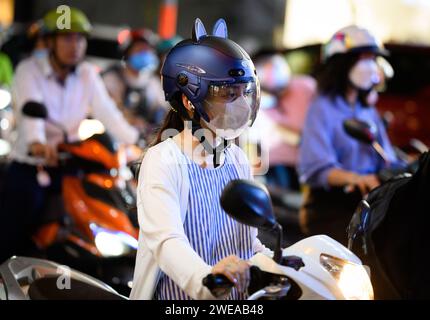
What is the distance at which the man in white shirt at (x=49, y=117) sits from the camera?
6605 mm

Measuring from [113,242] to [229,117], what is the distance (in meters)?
2.48

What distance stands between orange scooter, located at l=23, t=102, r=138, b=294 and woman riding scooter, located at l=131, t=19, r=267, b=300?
2086 mm

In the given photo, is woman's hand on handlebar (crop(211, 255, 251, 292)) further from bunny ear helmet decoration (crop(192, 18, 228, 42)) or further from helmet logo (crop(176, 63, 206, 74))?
bunny ear helmet decoration (crop(192, 18, 228, 42))

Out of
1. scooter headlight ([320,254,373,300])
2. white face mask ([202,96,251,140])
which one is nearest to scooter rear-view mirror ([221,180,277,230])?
scooter headlight ([320,254,373,300])

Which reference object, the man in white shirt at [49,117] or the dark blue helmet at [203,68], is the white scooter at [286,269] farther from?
the man in white shirt at [49,117]

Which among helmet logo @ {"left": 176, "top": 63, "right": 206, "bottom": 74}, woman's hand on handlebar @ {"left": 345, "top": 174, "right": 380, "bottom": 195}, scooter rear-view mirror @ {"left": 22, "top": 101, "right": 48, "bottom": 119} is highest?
helmet logo @ {"left": 176, "top": 63, "right": 206, "bottom": 74}

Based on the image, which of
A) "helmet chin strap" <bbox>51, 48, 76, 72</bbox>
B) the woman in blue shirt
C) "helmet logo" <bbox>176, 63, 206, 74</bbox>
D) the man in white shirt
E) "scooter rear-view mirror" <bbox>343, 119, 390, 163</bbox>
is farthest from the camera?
"helmet chin strap" <bbox>51, 48, 76, 72</bbox>

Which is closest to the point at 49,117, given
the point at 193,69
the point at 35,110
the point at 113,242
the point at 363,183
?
the point at 35,110

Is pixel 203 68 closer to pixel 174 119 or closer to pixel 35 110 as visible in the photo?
pixel 174 119

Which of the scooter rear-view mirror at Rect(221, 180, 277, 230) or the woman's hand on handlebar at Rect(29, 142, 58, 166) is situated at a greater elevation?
the scooter rear-view mirror at Rect(221, 180, 277, 230)

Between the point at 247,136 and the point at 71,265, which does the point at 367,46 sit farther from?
the point at 71,265

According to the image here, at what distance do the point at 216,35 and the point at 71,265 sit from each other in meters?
2.83

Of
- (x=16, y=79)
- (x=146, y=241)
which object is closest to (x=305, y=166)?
(x=16, y=79)

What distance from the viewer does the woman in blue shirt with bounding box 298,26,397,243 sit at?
247 inches
